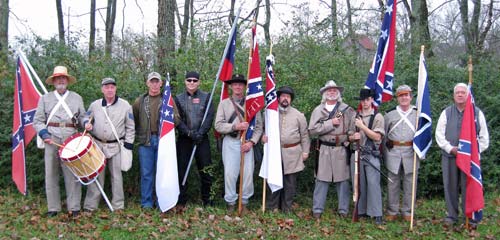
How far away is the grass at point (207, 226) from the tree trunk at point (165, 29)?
4003 mm

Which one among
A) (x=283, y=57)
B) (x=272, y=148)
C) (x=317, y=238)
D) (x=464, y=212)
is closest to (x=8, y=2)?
(x=283, y=57)

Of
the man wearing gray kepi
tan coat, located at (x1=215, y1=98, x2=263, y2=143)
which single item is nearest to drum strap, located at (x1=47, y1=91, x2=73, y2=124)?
the man wearing gray kepi

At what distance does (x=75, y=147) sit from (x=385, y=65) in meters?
4.82

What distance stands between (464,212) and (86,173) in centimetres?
550

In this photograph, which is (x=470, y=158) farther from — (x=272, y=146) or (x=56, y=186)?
(x=56, y=186)

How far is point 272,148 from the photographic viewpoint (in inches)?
316

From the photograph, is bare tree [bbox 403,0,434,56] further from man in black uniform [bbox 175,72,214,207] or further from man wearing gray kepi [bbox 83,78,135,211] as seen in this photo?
man wearing gray kepi [bbox 83,78,135,211]

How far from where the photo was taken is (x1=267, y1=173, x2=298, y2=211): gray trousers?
8.20 m

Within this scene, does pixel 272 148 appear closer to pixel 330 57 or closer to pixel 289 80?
pixel 289 80

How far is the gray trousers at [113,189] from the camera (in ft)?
26.4

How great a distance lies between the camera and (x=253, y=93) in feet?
26.1

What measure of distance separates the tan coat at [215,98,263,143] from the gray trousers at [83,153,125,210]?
5.36ft

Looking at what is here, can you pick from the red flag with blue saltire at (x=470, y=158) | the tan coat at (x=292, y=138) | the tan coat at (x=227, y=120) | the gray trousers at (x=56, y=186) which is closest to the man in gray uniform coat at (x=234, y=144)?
the tan coat at (x=227, y=120)

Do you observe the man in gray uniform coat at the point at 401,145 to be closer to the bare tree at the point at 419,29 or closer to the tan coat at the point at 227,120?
the tan coat at the point at 227,120
